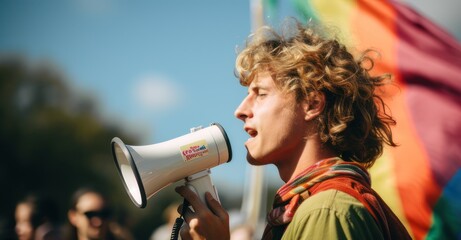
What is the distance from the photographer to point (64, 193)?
35.2 m

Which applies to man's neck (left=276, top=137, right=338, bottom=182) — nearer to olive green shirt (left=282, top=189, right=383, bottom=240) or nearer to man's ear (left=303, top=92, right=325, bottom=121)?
man's ear (left=303, top=92, right=325, bottom=121)

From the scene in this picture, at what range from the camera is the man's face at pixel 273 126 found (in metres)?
2.98

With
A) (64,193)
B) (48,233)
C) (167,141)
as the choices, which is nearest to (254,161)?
(167,141)

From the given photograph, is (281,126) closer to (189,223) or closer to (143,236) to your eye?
(189,223)

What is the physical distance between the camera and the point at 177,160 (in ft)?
10.3

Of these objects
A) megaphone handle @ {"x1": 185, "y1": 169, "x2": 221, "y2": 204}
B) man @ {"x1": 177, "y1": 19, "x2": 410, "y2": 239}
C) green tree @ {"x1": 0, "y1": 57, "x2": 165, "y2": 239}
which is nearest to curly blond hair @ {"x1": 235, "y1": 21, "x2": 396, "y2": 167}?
man @ {"x1": 177, "y1": 19, "x2": 410, "y2": 239}

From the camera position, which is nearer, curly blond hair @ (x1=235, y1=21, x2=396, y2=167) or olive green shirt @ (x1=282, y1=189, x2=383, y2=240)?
olive green shirt @ (x1=282, y1=189, x2=383, y2=240)

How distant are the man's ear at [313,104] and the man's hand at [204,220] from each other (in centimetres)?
51

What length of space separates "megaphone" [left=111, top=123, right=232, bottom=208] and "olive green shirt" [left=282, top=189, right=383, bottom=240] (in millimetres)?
624

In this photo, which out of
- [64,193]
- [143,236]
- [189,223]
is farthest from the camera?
[143,236]

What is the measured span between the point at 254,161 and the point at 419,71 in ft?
8.61

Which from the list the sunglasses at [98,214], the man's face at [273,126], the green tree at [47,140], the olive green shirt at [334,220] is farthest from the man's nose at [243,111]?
the green tree at [47,140]

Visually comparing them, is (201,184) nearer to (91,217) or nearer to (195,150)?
(195,150)

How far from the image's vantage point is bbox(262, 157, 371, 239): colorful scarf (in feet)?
9.02
